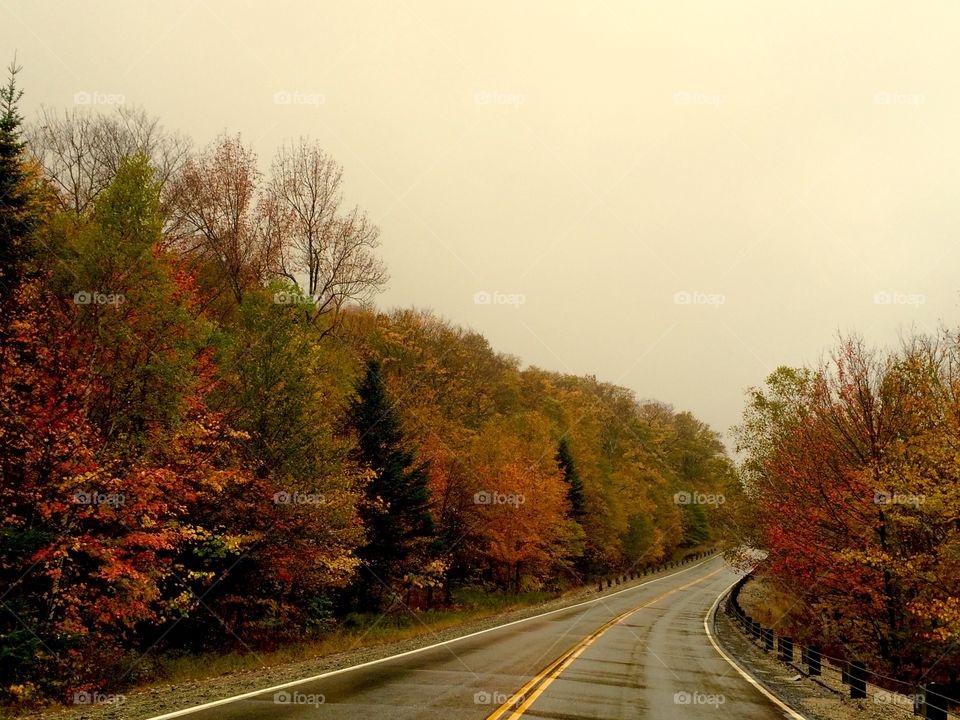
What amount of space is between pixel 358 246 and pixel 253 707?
25035 mm

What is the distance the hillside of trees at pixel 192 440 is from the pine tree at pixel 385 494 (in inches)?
3.7

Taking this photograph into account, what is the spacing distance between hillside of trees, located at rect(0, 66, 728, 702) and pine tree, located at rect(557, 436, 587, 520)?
46.7ft

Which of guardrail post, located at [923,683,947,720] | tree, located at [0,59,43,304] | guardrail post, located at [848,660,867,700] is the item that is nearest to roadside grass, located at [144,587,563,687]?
tree, located at [0,59,43,304]

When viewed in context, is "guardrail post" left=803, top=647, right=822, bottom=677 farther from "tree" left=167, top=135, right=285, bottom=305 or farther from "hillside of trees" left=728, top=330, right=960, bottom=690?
"tree" left=167, top=135, right=285, bottom=305

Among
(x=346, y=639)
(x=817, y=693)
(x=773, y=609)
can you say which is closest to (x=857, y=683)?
(x=817, y=693)

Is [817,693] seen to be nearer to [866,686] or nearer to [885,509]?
[866,686]

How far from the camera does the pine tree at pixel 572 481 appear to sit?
2272 inches

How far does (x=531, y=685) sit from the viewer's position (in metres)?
13.2

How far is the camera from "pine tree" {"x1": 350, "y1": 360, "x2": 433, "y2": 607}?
28594 mm

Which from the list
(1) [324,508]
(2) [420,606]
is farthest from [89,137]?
(2) [420,606]

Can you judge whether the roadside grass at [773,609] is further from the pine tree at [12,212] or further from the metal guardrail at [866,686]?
the pine tree at [12,212]

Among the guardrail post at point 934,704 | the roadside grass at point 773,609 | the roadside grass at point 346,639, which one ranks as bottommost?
the roadside grass at point 773,609

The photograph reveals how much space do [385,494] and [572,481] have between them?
31908mm

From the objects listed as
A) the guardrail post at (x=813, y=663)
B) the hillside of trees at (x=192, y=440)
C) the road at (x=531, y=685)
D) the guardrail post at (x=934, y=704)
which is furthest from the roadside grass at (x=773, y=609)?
A: the guardrail post at (x=934, y=704)
